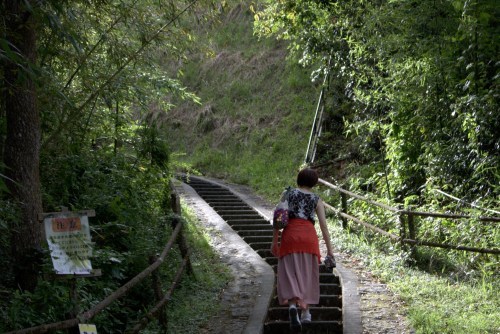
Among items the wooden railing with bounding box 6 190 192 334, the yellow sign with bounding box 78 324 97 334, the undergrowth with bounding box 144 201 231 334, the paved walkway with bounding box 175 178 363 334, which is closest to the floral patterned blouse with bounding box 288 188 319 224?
the paved walkway with bounding box 175 178 363 334

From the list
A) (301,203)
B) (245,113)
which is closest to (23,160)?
(301,203)

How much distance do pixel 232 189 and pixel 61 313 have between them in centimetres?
1290

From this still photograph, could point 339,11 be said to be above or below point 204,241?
above

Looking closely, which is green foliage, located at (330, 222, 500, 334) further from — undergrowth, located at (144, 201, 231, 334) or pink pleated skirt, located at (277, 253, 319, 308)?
undergrowth, located at (144, 201, 231, 334)

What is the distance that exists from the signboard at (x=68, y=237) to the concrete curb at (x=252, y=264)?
8.43 ft

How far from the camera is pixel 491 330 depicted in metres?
5.96

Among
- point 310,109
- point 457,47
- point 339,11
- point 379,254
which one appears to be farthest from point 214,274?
point 310,109

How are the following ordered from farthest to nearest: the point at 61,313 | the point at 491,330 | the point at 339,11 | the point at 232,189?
the point at 232,189, the point at 339,11, the point at 491,330, the point at 61,313

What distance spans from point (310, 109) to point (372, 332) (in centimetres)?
1561

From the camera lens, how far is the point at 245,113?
24.4 metres

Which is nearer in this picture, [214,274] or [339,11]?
[214,274]

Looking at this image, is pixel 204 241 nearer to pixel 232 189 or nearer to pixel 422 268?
pixel 422 268

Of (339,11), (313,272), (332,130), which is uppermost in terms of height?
(339,11)

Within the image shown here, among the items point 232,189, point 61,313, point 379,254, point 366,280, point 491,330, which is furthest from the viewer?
point 232,189
